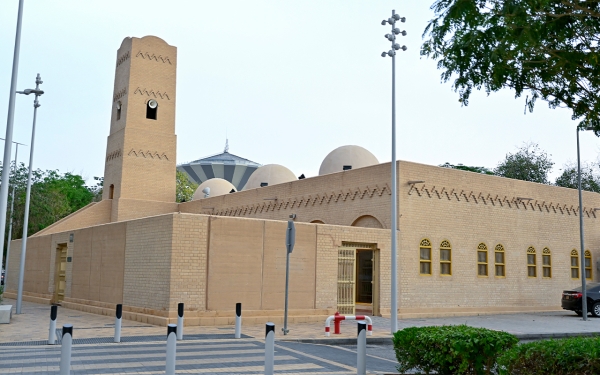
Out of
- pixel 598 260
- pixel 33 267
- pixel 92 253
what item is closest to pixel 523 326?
pixel 598 260

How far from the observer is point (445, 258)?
985 inches

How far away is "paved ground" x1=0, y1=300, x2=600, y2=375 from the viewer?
10.9 m

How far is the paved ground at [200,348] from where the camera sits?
431 inches

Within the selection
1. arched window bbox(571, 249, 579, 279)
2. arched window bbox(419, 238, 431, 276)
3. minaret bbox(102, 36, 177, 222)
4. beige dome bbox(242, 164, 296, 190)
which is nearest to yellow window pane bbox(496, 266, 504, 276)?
arched window bbox(419, 238, 431, 276)

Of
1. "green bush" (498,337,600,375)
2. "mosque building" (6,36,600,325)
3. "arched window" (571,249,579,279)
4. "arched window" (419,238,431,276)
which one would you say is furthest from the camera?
"arched window" (571,249,579,279)

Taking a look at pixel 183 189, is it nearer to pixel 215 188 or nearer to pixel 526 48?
pixel 215 188

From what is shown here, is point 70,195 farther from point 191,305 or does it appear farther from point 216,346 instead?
point 216,346

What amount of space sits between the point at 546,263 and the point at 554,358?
76.7 ft

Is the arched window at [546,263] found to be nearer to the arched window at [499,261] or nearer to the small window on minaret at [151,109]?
the arched window at [499,261]

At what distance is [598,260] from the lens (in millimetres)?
31094

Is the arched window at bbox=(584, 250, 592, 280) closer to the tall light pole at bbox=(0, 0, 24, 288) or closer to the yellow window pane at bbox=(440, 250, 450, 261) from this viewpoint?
the yellow window pane at bbox=(440, 250, 450, 261)

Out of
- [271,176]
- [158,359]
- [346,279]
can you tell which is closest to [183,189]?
[271,176]

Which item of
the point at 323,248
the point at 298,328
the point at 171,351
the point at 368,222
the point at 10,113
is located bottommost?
the point at 298,328

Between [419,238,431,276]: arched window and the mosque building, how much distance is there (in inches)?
2.7
